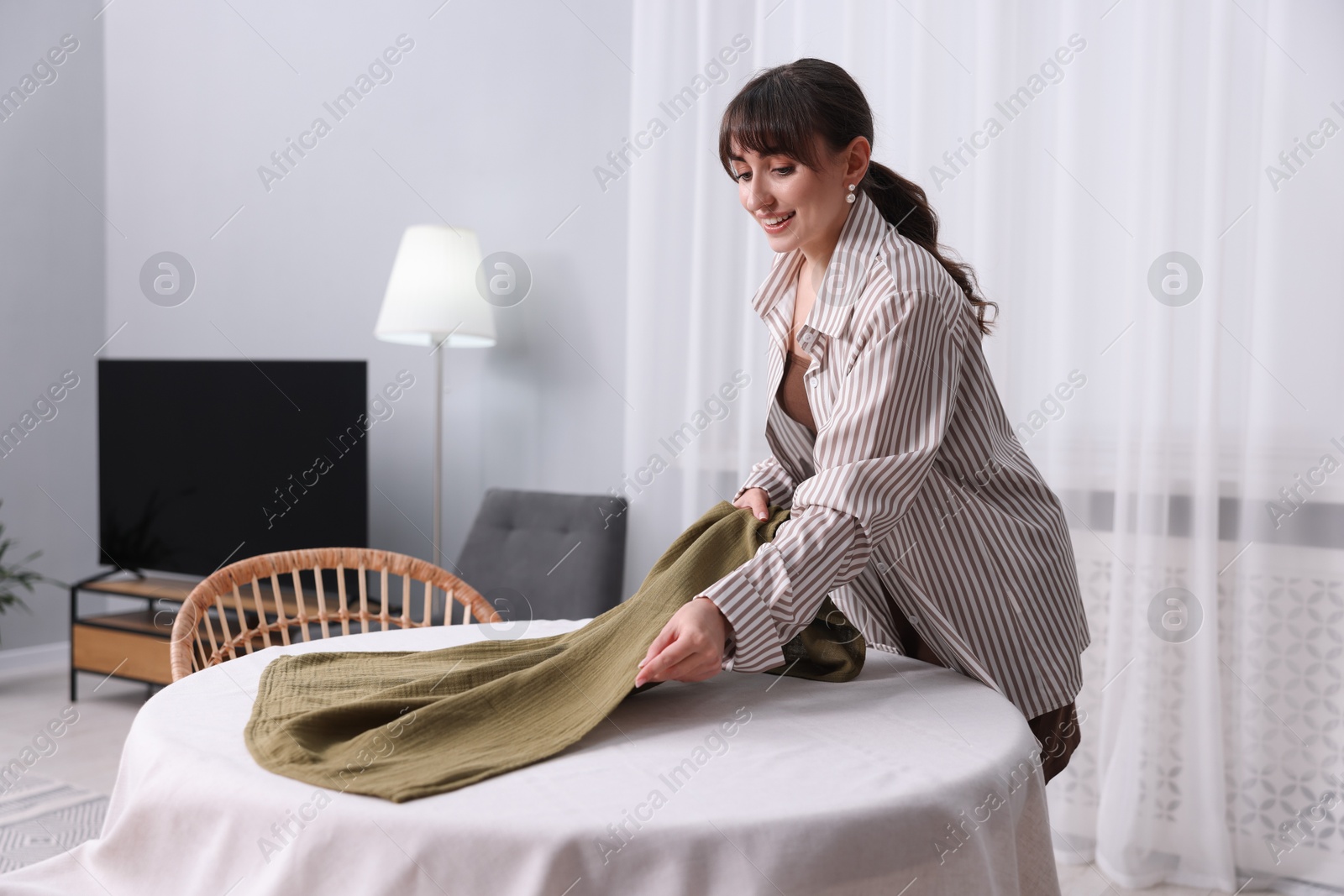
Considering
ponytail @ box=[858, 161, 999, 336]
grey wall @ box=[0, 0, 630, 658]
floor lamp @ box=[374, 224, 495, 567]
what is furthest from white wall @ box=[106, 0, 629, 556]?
ponytail @ box=[858, 161, 999, 336]

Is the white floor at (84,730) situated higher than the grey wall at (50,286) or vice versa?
the grey wall at (50,286)

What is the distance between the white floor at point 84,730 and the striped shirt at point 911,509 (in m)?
1.28

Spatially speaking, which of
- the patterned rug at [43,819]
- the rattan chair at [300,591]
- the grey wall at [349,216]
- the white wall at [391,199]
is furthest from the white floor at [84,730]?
the rattan chair at [300,591]

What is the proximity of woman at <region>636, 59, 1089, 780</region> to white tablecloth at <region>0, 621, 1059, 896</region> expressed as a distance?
5.2 inches

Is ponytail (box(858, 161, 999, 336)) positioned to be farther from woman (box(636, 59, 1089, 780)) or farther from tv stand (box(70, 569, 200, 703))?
tv stand (box(70, 569, 200, 703))

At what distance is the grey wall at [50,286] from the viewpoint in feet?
13.5

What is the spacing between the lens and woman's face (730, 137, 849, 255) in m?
1.22

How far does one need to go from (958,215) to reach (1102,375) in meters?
0.51

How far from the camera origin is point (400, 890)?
2.44 ft

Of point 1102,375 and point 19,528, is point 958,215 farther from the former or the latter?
point 19,528

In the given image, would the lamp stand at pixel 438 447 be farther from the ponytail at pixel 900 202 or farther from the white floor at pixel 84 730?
the ponytail at pixel 900 202

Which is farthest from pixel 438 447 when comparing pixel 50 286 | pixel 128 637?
pixel 50 286

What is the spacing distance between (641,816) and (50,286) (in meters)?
4.42

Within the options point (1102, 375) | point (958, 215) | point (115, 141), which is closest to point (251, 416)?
point (115, 141)
